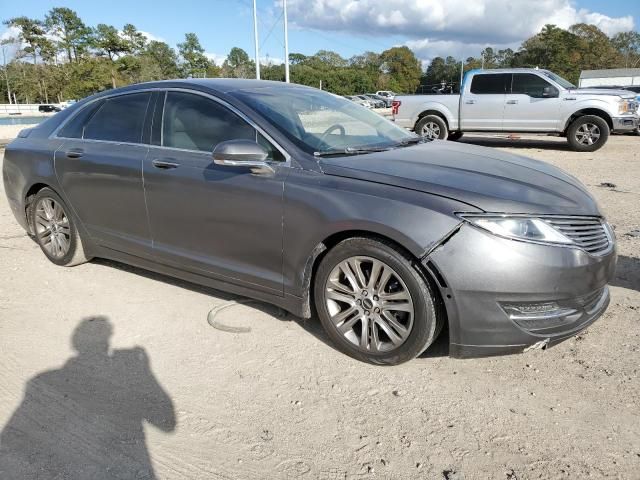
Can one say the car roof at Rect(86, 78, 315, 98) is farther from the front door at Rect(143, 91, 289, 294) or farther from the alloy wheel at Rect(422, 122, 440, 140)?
the alloy wheel at Rect(422, 122, 440, 140)

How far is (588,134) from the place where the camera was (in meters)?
12.8

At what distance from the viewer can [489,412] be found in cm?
277

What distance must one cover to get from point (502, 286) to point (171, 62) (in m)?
108

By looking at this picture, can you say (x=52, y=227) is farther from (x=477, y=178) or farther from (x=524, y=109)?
(x=524, y=109)

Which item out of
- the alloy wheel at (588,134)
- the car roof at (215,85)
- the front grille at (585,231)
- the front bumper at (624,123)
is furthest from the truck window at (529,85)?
the front grille at (585,231)

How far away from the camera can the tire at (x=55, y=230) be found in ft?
15.8

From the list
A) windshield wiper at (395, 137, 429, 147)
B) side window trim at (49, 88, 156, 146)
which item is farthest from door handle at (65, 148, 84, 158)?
windshield wiper at (395, 137, 429, 147)

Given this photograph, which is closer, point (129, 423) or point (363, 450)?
point (363, 450)

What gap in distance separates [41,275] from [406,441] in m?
3.86

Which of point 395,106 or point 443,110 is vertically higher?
point 395,106

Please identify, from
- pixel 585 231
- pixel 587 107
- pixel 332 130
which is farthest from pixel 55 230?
pixel 587 107

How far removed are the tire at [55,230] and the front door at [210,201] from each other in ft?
3.97

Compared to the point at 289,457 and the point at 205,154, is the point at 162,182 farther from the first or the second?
the point at 289,457

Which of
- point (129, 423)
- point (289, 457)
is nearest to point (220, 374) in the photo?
point (129, 423)
